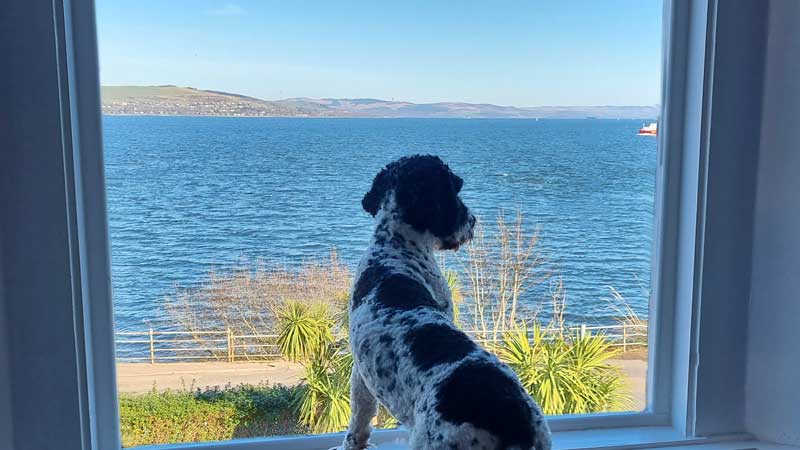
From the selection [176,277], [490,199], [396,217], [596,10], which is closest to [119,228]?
[176,277]

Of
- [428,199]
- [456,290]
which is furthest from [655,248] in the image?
[428,199]

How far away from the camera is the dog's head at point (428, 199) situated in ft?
3.60

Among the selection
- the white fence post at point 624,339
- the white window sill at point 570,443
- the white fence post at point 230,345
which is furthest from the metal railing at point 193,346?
the white fence post at point 624,339

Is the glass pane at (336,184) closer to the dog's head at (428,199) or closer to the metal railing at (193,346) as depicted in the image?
the metal railing at (193,346)

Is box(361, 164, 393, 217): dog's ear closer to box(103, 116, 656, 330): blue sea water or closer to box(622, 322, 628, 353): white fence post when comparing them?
box(103, 116, 656, 330): blue sea water

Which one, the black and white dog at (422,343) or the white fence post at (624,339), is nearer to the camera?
the black and white dog at (422,343)

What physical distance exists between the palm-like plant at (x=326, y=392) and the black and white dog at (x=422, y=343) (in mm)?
215

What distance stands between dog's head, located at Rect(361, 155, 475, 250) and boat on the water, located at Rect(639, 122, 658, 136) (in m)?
0.53

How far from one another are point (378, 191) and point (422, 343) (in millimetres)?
361

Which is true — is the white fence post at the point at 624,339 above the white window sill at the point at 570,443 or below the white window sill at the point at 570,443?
above

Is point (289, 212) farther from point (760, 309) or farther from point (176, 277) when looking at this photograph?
point (760, 309)

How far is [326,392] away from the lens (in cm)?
138

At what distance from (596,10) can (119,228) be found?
1.10 m

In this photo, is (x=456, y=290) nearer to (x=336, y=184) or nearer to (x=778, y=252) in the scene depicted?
(x=336, y=184)
